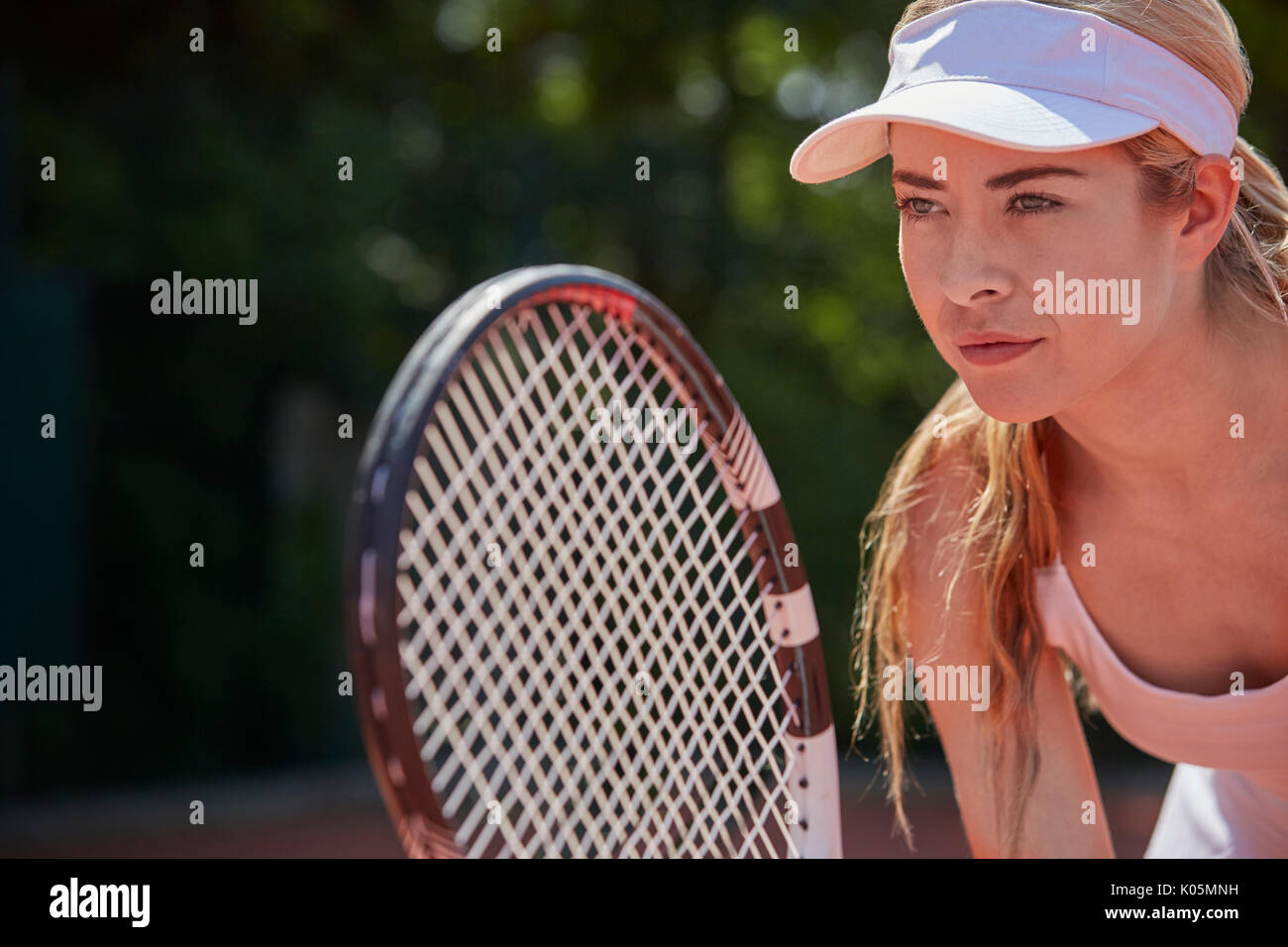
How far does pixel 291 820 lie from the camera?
561cm

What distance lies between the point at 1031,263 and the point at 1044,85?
197 mm

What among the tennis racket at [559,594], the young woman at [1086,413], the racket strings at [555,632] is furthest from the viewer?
the young woman at [1086,413]

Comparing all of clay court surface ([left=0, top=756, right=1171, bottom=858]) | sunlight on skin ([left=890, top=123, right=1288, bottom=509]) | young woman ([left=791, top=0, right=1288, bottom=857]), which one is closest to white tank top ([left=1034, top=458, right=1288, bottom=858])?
young woman ([left=791, top=0, right=1288, bottom=857])

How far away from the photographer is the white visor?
1394 millimetres

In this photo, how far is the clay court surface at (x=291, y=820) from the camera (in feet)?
16.9

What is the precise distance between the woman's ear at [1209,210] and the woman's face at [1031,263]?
26mm

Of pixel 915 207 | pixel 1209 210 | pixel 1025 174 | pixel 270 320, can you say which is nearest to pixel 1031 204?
pixel 1025 174

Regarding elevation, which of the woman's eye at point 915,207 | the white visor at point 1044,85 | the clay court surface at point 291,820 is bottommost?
the clay court surface at point 291,820

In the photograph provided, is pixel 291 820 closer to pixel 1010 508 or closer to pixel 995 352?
pixel 1010 508

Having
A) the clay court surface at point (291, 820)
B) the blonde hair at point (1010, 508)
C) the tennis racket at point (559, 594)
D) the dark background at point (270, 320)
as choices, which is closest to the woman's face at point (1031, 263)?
the blonde hair at point (1010, 508)

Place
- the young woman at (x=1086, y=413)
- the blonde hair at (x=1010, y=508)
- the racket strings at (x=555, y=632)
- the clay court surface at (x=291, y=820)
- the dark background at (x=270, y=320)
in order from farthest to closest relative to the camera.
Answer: the dark background at (x=270, y=320), the clay court surface at (x=291, y=820), the blonde hair at (x=1010, y=508), the young woman at (x=1086, y=413), the racket strings at (x=555, y=632)

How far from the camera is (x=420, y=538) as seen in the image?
1.32m

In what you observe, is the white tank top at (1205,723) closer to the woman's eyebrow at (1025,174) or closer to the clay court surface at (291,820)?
the woman's eyebrow at (1025,174)

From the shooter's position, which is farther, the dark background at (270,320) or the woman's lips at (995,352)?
the dark background at (270,320)
